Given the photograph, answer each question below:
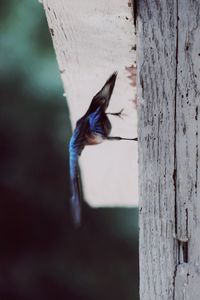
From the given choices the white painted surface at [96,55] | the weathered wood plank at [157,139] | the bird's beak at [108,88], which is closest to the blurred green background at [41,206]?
the white painted surface at [96,55]

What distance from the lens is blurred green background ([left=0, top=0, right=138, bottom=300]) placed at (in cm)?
320

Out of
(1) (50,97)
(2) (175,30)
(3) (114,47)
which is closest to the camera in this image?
(2) (175,30)

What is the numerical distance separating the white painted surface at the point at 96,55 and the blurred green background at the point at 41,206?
151cm

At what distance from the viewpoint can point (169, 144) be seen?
0.91 meters

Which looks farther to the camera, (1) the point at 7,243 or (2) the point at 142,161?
(1) the point at 7,243

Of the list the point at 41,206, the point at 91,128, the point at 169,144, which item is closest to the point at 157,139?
the point at 169,144

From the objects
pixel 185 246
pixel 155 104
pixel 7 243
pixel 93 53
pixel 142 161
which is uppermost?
pixel 93 53

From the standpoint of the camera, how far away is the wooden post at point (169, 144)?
0.90 meters

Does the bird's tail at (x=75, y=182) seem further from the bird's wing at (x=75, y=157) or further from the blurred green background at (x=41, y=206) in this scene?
the blurred green background at (x=41, y=206)

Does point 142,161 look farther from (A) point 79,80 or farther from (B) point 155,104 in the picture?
(A) point 79,80

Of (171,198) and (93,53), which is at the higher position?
(93,53)

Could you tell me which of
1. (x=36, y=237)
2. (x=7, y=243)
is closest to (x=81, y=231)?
(x=36, y=237)

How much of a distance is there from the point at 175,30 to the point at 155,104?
0.44 feet

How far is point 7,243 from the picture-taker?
3.94 m
